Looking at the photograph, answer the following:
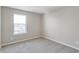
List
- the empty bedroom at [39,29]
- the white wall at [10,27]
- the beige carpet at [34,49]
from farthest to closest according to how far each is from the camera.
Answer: the white wall at [10,27]
the empty bedroom at [39,29]
the beige carpet at [34,49]

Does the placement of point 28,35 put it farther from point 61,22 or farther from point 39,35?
point 61,22

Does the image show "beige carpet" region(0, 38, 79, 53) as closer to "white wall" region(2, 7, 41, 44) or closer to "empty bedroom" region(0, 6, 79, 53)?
"empty bedroom" region(0, 6, 79, 53)

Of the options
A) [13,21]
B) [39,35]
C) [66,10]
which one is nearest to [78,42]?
[66,10]

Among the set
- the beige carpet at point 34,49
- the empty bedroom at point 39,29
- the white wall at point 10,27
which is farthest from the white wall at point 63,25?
the white wall at point 10,27

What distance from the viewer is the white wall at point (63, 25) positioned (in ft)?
7.36

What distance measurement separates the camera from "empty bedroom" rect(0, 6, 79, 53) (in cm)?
220

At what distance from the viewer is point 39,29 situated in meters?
3.62

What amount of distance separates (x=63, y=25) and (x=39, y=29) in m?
A: 1.37

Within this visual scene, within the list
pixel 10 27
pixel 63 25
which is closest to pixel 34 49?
pixel 10 27

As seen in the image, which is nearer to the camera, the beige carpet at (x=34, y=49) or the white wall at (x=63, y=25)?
the beige carpet at (x=34, y=49)

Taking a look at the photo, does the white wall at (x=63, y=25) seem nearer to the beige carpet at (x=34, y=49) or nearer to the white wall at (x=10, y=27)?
the beige carpet at (x=34, y=49)

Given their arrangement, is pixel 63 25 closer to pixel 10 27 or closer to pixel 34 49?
pixel 34 49

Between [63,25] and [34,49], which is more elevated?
[63,25]
